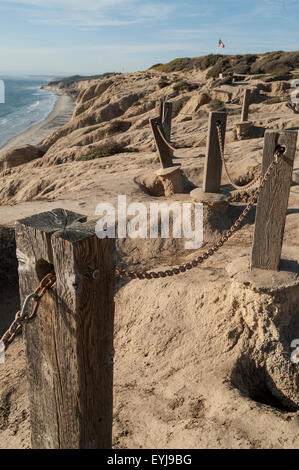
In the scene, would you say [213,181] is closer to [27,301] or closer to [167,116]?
[27,301]

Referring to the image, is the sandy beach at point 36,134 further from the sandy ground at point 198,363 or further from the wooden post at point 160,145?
the sandy ground at point 198,363

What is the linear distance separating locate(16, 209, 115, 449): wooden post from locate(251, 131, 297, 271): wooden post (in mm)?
2434

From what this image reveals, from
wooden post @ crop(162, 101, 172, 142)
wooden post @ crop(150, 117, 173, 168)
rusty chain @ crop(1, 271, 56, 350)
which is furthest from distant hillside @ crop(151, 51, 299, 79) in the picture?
rusty chain @ crop(1, 271, 56, 350)

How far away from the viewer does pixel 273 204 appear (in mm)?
3846

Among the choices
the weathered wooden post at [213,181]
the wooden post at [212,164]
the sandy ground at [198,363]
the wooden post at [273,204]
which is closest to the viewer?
the sandy ground at [198,363]

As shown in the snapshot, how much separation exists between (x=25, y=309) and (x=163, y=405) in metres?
2.34

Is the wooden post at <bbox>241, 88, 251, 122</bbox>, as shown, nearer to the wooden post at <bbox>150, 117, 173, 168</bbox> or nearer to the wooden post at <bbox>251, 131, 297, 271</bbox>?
the wooden post at <bbox>150, 117, 173, 168</bbox>

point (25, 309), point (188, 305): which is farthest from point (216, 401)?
point (25, 309)

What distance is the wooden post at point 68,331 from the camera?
173 centimetres

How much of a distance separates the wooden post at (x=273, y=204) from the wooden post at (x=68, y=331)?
2.43 metres

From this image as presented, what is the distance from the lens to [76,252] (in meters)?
1.66

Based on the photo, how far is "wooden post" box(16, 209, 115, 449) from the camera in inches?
68.1

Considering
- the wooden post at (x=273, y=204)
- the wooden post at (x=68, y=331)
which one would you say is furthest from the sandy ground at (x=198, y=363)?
the wooden post at (x=68, y=331)

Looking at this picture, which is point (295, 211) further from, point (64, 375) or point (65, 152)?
point (65, 152)
